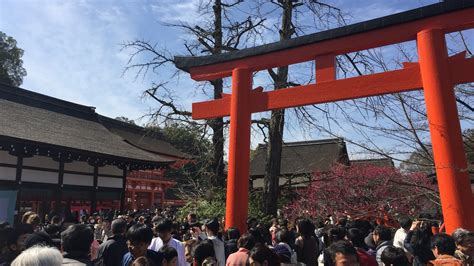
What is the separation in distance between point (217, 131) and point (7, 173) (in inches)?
263

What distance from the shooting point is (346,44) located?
5848 mm

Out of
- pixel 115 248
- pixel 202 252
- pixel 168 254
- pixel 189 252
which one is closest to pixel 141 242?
pixel 168 254

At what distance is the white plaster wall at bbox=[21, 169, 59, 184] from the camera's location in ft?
39.8

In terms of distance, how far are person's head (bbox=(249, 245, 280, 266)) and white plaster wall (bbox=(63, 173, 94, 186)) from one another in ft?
40.1

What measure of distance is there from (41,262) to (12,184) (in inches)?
448

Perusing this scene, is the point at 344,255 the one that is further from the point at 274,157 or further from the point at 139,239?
the point at 274,157

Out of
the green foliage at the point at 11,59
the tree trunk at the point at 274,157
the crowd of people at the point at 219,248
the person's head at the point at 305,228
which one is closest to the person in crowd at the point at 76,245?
the crowd of people at the point at 219,248

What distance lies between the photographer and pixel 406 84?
5.20m

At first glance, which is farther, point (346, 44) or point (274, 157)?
point (274, 157)

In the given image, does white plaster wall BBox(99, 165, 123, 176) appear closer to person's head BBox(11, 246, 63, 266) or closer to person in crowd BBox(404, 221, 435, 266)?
person in crowd BBox(404, 221, 435, 266)

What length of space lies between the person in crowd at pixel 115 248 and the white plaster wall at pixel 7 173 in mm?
9283

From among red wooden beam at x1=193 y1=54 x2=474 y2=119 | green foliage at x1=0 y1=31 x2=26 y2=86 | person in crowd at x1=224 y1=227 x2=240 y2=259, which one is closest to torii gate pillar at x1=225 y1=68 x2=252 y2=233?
red wooden beam at x1=193 y1=54 x2=474 y2=119

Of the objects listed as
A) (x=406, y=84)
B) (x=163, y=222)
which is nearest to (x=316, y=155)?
(x=406, y=84)

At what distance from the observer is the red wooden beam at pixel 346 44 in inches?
201
